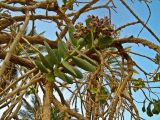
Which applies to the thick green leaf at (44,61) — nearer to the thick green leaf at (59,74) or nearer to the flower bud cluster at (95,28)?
the thick green leaf at (59,74)

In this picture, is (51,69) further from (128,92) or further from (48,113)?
(128,92)

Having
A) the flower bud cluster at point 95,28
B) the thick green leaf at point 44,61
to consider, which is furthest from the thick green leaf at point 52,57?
the flower bud cluster at point 95,28

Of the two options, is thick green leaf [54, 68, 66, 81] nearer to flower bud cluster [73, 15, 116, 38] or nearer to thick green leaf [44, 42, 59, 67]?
thick green leaf [44, 42, 59, 67]

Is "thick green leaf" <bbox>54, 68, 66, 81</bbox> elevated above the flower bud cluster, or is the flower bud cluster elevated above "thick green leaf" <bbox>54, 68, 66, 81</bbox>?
the flower bud cluster

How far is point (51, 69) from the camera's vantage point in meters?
0.94

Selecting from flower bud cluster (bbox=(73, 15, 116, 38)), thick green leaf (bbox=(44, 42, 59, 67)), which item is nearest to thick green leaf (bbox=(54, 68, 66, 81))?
thick green leaf (bbox=(44, 42, 59, 67))

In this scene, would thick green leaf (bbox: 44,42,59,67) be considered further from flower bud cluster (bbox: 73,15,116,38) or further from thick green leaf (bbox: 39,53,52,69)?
flower bud cluster (bbox: 73,15,116,38)

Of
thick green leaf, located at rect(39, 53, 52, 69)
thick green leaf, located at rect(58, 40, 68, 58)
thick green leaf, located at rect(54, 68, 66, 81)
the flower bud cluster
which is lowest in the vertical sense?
thick green leaf, located at rect(54, 68, 66, 81)

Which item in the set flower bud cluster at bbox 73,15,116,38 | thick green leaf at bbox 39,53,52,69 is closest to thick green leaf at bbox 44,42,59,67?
thick green leaf at bbox 39,53,52,69

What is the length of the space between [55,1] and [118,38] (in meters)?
0.36

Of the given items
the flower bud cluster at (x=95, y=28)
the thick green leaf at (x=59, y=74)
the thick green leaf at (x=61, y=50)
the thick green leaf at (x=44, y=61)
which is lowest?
the thick green leaf at (x=59, y=74)

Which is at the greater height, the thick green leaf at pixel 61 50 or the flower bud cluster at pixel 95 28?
the flower bud cluster at pixel 95 28

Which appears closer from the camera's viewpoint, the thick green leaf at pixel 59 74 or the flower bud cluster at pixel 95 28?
the thick green leaf at pixel 59 74

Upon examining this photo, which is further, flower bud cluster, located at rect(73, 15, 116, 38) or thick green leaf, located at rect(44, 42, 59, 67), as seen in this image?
flower bud cluster, located at rect(73, 15, 116, 38)
